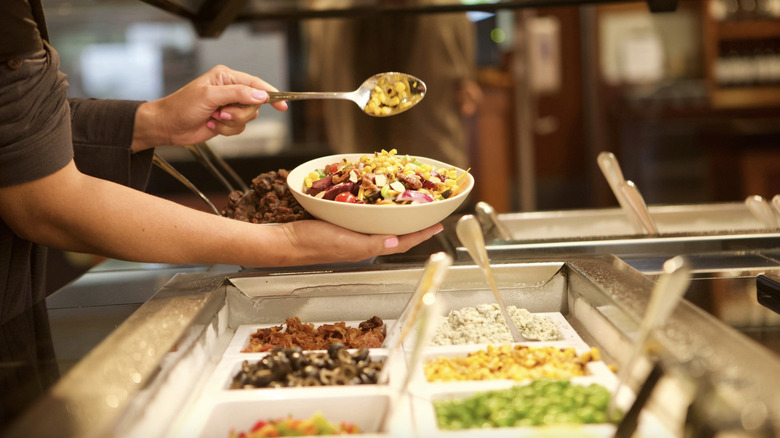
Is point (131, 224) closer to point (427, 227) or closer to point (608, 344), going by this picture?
point (427, 227)

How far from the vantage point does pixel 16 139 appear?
0.98 meters

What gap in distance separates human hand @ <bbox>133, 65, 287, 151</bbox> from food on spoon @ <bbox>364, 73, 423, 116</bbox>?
19cm

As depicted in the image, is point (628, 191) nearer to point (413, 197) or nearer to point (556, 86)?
point (413, 197)

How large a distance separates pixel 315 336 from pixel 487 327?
268 millimetres

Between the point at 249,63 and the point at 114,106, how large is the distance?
3.35m

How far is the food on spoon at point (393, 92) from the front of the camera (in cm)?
141

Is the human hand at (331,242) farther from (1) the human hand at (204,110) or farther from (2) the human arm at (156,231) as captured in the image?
(1) the human hand at (204,110)

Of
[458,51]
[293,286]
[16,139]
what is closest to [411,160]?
[293,286]

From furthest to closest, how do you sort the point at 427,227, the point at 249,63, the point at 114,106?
the point at 249,63
the point at 114,106
the point at 427,227

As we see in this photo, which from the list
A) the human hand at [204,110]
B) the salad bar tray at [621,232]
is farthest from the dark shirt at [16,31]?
the salad bar tray at [621,232]

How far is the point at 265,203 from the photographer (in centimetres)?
135

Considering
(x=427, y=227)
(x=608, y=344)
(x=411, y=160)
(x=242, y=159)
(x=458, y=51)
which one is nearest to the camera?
(x=608, y=344)

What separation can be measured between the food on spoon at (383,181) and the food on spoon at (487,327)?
196 millimetres

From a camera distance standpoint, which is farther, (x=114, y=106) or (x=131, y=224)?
(x=114, y=106)
